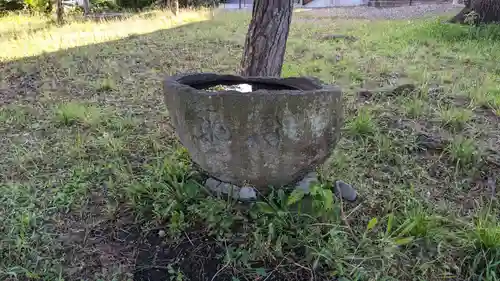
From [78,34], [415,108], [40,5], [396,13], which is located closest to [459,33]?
[415,108]

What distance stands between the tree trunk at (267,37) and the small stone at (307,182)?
1510mm

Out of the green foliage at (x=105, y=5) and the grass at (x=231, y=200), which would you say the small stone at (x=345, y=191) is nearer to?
the grass at (x=231, y=200)

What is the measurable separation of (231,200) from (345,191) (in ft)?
2.55

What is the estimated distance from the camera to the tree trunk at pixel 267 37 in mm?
3399

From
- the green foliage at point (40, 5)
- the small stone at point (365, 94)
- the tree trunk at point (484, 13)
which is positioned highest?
the green foliage at point (40, 5)

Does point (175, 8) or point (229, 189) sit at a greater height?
point (175, 8)

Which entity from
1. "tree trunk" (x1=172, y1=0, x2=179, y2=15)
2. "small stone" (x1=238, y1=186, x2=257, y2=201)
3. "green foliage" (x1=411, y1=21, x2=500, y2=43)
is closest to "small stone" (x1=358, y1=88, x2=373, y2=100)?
"small stone" (x1=238, y1=186, x2=257, y2=201)

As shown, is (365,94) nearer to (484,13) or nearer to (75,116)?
(75,116)

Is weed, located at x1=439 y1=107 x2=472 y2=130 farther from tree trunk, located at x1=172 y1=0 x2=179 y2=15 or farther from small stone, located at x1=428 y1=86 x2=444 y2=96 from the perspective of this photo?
tree trunk, located at x1=172 y1=0 x2=179 y2=15

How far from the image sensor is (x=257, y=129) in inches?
80.6

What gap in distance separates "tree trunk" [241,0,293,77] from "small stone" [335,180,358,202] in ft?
5.12

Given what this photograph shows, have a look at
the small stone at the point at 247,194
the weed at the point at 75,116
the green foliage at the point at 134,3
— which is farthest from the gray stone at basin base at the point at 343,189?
the green foliage at the point at 134,3

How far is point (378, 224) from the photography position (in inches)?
92.1

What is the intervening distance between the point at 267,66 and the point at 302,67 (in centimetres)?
148
